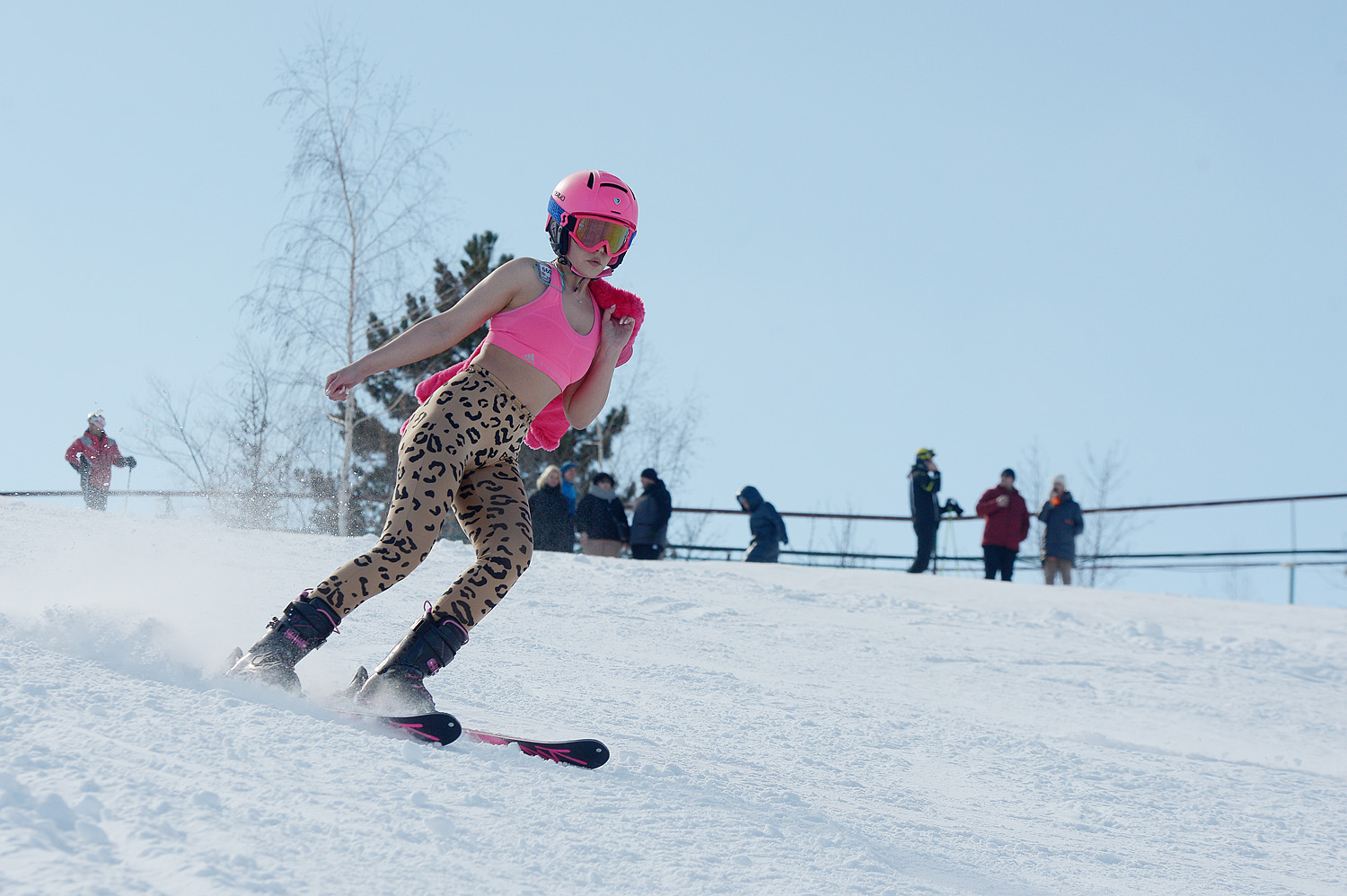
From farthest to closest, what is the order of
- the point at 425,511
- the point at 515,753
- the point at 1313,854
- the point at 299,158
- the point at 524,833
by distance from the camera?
the point at 299,158, the point at 1313,854, the point at 425,511, the point at 515,753, the point at 524,833

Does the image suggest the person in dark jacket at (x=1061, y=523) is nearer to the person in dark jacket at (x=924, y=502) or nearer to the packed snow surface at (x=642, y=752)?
the person in dark jacket at (x=924, y=502)

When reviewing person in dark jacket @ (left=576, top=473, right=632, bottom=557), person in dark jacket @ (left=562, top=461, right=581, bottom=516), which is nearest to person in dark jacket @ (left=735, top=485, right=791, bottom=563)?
person in dark jacket @ (left=576, top=473, right=632, bottom=557)

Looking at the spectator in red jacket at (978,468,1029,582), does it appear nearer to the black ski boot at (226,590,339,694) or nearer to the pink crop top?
the pink crop top

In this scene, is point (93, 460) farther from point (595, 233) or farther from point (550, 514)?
point (595, 233)

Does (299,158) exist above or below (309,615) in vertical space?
above

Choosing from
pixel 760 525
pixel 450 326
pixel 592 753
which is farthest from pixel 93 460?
pixel 592 753

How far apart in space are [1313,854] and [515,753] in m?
2.34

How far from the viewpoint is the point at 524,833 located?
2.04 metres

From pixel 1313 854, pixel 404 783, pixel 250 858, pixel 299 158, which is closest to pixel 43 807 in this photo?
pixel 250 858

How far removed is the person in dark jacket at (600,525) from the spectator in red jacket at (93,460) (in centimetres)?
485

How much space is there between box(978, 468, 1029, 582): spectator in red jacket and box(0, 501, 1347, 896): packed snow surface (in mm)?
3110

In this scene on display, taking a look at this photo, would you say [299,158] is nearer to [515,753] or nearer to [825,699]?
[825,699]

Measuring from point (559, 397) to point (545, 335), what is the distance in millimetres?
A: 268

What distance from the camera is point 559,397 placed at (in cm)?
321
